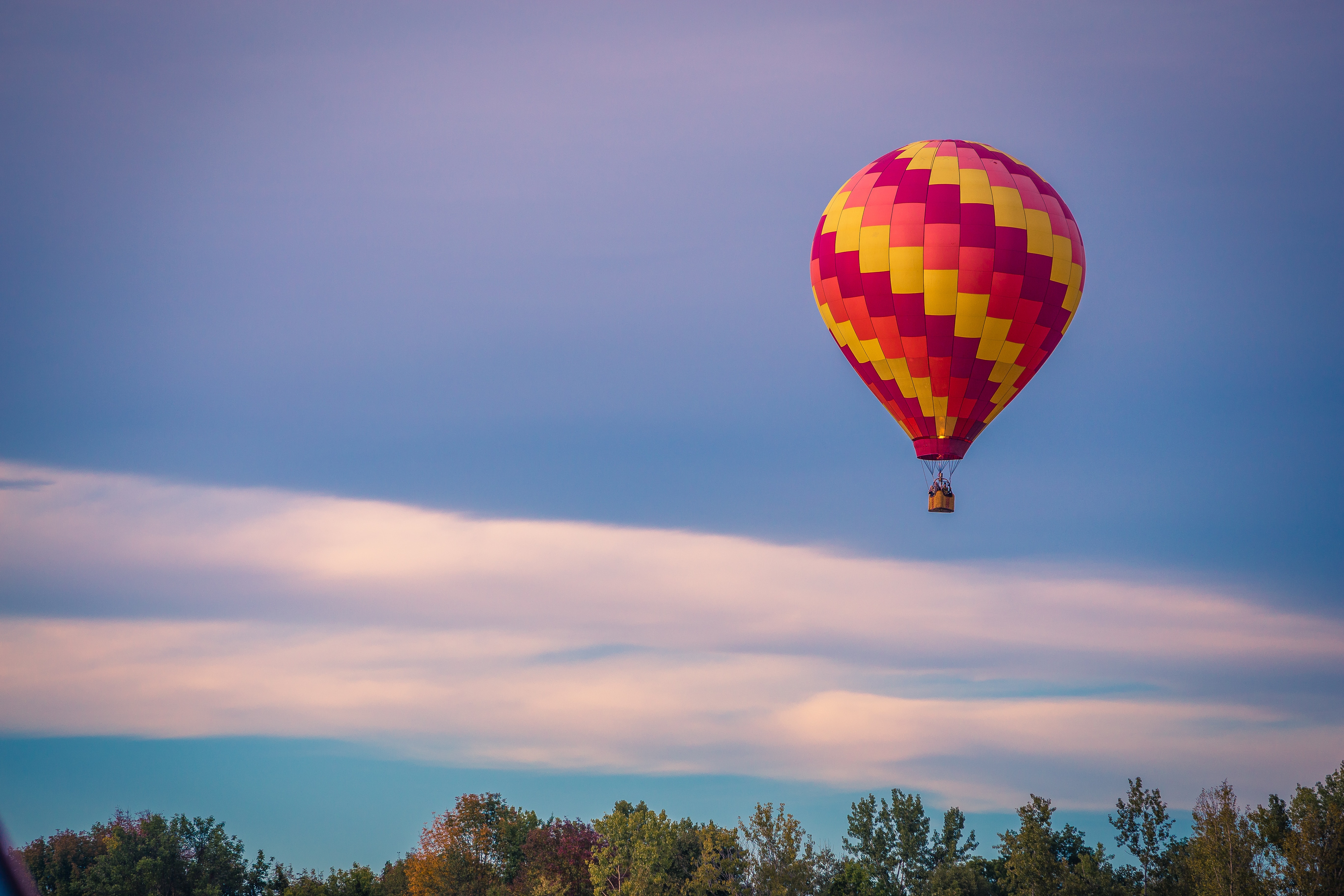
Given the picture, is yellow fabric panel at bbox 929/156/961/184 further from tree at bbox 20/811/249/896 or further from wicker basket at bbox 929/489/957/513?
tree at bbox 20/811/249/896

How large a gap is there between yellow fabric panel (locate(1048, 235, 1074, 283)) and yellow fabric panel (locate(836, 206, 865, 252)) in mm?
927

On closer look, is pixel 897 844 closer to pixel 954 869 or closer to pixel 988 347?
pixel 954 869

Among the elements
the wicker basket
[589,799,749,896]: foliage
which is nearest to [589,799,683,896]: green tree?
[589,799,749,896]: foliage

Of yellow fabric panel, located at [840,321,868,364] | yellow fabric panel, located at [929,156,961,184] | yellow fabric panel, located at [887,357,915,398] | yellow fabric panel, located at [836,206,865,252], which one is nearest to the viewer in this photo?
yellow fabric panel, located at [929,156,961,184]

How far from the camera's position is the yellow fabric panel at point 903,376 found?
43.6 meters

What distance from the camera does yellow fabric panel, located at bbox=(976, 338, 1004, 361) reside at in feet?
141

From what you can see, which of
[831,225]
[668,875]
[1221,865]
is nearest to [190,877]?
[668,875]

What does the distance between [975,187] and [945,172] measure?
116 centimetres

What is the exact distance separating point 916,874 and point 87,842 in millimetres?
75364

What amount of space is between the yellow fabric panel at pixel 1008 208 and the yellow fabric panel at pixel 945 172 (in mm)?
1235

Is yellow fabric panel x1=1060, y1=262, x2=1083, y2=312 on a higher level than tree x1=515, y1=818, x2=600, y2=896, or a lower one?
higher

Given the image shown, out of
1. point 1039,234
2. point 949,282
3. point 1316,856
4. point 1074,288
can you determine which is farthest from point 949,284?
point 1316,856

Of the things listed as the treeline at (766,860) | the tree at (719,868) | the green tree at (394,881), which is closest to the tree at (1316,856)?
the treeline at (766,860)

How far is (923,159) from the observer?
4438 cm
